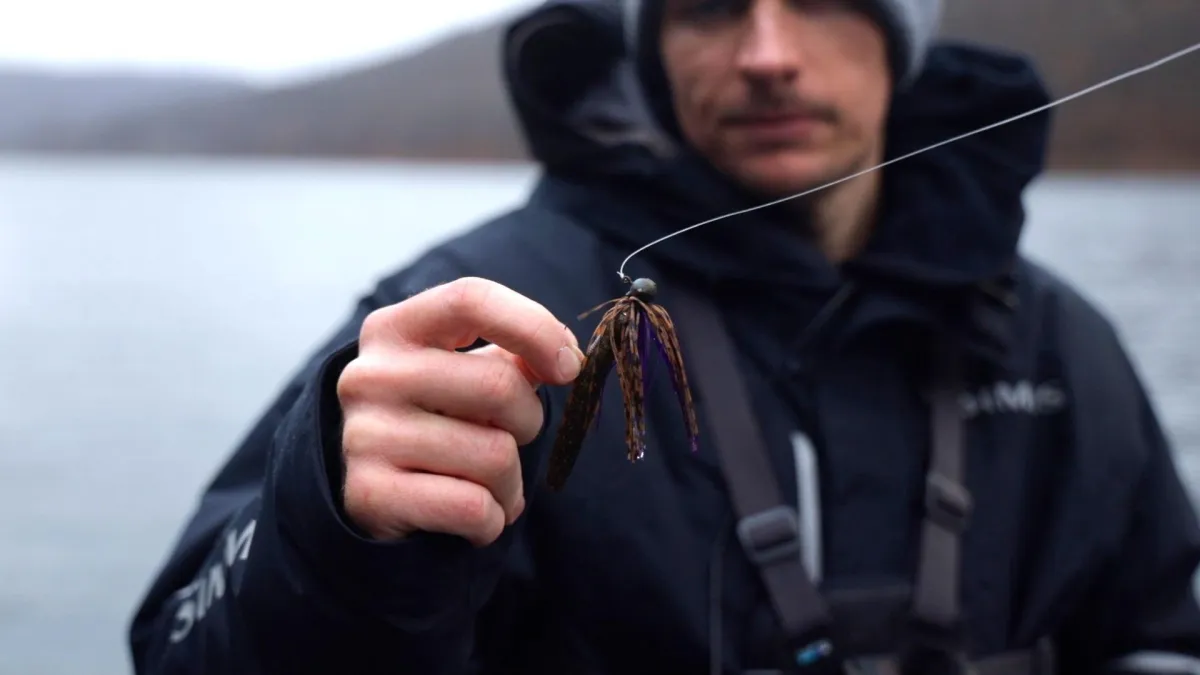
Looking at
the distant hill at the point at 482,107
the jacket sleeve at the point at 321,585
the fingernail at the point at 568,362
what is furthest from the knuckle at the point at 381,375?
the distant hill at the point at 482,107

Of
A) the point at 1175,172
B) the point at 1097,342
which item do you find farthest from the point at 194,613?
the point at 1175,172

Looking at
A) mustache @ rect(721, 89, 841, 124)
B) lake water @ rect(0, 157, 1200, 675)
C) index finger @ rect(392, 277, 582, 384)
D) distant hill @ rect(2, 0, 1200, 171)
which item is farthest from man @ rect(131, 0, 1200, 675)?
distant hill @ rect(2, 0, 1200, 171)

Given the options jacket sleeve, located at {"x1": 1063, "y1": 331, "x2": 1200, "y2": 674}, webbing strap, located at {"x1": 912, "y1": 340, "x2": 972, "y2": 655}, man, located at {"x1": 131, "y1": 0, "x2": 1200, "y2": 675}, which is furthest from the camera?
jacket sleeve, located at {"x1": 1063, "y1": 331, "x2": 1200, "y2": 674}

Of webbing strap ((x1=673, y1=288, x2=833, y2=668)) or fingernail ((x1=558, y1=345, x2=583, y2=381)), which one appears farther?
webbing strap ((x1=673, y1=288, x2=833, y2=668))

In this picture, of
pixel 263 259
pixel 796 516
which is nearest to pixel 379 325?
pixel 796 516

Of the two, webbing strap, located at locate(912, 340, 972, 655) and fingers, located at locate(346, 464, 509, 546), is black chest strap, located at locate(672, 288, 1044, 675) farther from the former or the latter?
fingers, located at locate(346, 464, 509, 546)

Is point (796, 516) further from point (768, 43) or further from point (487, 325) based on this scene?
point (487, 325)

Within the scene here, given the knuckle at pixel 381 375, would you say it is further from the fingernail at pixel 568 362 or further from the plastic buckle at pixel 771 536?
the plastic buckle at pixel 771 536
